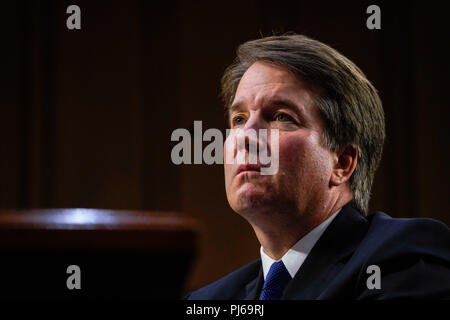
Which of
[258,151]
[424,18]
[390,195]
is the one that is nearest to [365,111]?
[258,151]

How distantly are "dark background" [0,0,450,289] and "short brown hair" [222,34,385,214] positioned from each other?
78 centimetres

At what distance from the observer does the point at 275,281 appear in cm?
133

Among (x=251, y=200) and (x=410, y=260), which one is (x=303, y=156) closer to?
(x=251, y=200)

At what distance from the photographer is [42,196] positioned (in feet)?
7.36

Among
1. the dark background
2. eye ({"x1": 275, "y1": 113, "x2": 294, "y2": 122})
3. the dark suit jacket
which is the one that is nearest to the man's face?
eye ({"x1": 275, "y1": 113, "x2": 294, "y2": 122})

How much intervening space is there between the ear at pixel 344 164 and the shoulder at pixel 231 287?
1.01ft

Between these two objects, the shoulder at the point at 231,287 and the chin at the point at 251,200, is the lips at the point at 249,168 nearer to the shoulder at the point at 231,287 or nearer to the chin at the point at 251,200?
the chin at the point at 251,200

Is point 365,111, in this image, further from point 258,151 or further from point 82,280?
point 82,280

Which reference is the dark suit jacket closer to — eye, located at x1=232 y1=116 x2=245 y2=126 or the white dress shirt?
the white dress shirt

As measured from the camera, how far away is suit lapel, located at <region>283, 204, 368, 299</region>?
1.21m

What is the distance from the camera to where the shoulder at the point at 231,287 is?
1440mm

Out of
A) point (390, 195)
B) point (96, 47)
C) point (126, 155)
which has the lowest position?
point (390, 195)
